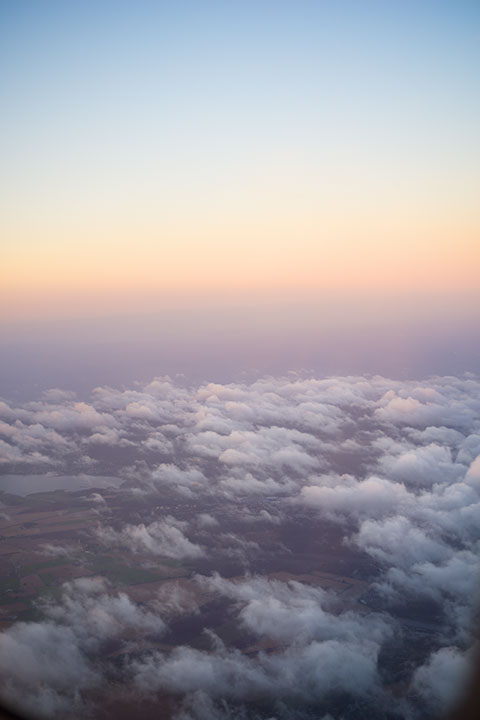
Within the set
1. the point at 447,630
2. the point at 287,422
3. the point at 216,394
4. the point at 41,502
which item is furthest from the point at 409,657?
the point at 216,394

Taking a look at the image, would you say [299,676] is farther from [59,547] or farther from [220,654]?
[59,547]

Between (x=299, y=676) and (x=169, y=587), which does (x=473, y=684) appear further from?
(x=169, y=587)

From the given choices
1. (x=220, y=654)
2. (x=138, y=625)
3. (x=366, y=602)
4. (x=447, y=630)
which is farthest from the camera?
(x=366, y=602)

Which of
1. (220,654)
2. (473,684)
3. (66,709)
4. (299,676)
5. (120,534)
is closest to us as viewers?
(473,684)

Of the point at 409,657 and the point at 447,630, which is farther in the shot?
the point at 447,630

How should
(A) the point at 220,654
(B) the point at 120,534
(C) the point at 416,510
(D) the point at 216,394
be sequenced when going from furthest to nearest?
(D) the point at 216,394 → (C) the point at 416,510 → (B) the point at 120,534 → (A) the point at 220,654

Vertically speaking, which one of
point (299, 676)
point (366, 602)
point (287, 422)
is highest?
point (287, 422)

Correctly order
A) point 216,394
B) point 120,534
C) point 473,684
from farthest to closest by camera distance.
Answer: point 216,394
point 120,534
point 473,684

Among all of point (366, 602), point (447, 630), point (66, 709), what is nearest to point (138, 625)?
point (66, 709)

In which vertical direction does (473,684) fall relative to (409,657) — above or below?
above
